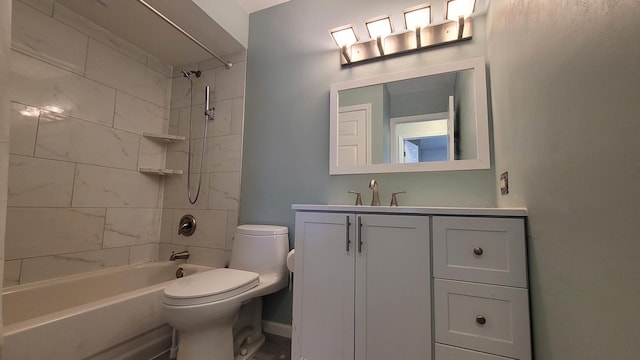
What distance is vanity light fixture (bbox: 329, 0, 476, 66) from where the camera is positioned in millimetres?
1481

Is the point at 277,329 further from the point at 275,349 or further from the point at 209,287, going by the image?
the point at 209,287

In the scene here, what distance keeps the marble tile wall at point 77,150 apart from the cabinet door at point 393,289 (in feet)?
4.29

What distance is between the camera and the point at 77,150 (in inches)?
68.4

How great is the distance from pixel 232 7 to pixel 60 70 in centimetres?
121

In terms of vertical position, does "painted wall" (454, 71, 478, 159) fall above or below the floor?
above

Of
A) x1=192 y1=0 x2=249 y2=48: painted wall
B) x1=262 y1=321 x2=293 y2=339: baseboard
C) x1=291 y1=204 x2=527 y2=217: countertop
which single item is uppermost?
x1=192 y1=0 x2=249 y2=48: painted wall

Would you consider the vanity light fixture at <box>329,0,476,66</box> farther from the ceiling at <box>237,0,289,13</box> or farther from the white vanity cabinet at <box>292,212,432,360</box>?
the white vanity cabinet at <box>292,212,432,360</box>

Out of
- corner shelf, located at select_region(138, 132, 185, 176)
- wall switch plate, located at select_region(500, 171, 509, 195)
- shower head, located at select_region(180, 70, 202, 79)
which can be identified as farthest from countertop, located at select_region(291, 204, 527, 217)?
shower head, located at select_region(180, 70, 202, 79)

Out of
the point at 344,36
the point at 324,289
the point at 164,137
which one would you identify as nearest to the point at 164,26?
the point at 164,137

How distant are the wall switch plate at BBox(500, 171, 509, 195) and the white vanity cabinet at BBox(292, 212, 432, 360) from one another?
0.42 m

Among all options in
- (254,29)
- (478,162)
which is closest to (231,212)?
(254,29)

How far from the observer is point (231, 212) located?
79.4 inches

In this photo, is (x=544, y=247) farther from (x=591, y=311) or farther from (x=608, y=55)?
(x=608, y=55)

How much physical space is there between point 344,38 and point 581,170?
1.56 meters
